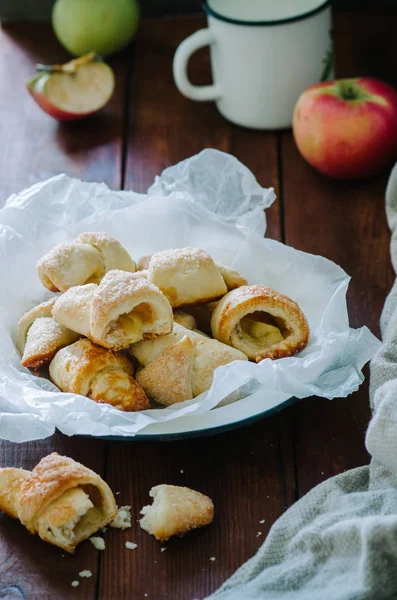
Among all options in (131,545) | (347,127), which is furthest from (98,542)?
(347,127)

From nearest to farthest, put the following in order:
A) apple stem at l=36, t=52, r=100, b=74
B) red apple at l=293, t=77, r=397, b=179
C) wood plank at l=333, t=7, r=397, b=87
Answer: red apple at l=293, t=77, r=397, b=179 → apple stem at l=36, t=52, r=100, b=74 → wood plank at l=333, t=7, r=397, b=87

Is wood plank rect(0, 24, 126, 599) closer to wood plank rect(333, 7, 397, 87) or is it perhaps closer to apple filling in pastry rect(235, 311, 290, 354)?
apple filling in pastry rect(235, 311, 290, 354)

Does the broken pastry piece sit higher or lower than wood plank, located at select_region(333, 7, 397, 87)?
lower

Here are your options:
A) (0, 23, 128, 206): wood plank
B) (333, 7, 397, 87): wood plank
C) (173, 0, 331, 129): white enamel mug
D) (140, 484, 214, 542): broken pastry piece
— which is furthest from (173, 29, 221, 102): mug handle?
(140, 484, 214, 542): broken pastry piece

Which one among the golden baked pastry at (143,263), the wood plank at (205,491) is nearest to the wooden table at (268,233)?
the wood plank at (205,491)

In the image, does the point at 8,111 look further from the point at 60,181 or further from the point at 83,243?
the point at 83,243

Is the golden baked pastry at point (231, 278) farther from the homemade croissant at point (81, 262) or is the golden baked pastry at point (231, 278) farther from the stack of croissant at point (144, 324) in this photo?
the homemade croissant at point (81, 262)

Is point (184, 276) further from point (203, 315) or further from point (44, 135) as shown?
point (44, 135)
